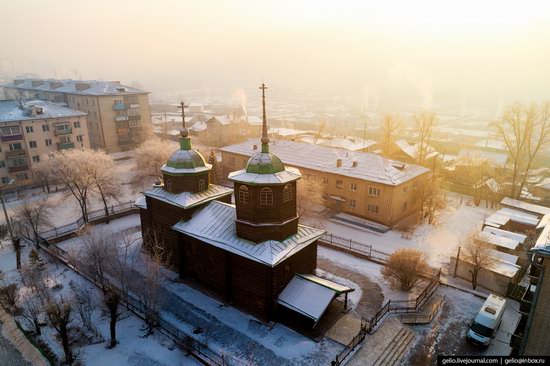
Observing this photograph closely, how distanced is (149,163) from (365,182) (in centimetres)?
2654

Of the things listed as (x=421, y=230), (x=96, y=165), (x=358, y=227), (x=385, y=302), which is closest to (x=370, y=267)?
(x=385, y=302)

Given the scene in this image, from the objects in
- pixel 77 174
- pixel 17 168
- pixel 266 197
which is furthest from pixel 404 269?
pixel 17 168

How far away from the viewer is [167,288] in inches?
866

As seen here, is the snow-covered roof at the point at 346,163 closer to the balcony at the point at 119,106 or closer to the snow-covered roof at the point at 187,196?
the snow-covered roof at the point at 187,196

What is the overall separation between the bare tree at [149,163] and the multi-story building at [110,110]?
16530 mm

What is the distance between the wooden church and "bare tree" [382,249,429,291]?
4.77 metres

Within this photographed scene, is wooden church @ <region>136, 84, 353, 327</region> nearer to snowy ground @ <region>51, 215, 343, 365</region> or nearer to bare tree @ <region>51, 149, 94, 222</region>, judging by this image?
snowy ground @ <region>51, 215, 343, 365</region>

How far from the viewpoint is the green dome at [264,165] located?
731 inches

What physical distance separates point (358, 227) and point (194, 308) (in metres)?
17.7

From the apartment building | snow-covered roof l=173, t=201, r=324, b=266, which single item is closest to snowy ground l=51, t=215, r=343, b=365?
snow-covered roof l=173, t=201, r=324, b=266

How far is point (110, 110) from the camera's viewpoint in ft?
189

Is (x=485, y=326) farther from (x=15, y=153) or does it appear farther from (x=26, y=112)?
(x=26, y=112)

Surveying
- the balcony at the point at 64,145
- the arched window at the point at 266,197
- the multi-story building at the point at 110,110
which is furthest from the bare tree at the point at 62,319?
the multi-story building at the point at 110,110

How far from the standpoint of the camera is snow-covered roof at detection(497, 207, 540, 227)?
31266 millimetres
